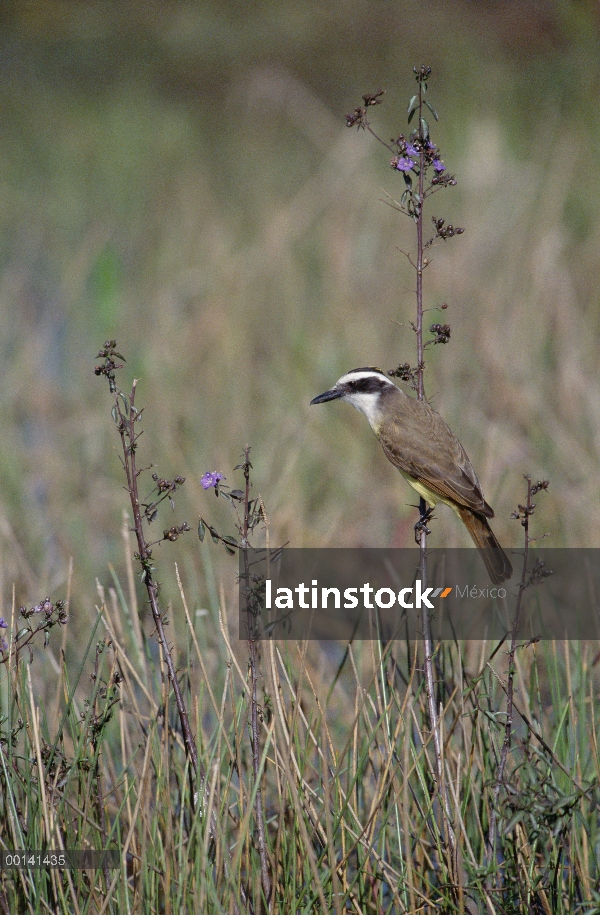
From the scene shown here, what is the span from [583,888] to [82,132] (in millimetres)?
9535

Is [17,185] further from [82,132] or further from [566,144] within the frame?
[566,144]

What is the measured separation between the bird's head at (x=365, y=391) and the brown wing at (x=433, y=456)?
0.12m

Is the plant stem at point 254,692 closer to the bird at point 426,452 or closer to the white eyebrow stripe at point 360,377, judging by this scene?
the bird at point 426,452

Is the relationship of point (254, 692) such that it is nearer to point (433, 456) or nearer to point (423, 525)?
point (423, 525)

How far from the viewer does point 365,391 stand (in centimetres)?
250

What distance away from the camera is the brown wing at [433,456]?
223cm

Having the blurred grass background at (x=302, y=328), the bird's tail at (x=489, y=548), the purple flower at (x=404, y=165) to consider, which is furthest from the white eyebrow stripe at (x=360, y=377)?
the purple flower at (x=404, y=165)

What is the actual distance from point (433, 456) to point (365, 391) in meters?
0.29

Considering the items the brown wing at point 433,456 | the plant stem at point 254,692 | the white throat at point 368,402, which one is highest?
the white throat at point 368,402

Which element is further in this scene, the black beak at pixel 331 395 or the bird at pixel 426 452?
the black beak at pixel 331 395

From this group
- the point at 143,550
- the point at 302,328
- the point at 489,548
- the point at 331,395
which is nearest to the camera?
the point at 143,550

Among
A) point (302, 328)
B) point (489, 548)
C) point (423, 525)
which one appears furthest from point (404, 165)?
point (302, 328)

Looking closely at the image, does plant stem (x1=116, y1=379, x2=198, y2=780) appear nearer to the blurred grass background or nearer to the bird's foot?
the bird's foot

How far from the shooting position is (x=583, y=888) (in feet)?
5.98
